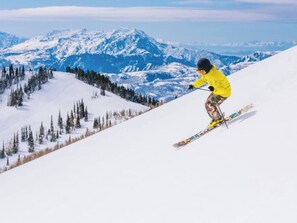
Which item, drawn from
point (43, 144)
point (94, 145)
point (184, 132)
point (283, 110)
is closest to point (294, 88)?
point (283, 110)

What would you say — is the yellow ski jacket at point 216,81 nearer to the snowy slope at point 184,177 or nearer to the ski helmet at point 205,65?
the ski helmet at point 205,65

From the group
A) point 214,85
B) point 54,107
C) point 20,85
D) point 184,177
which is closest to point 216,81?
point 214,85

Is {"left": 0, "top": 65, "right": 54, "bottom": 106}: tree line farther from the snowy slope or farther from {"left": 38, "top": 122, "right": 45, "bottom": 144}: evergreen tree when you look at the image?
the snowy slope

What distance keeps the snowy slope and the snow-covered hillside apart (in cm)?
12911

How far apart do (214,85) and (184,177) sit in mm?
4867

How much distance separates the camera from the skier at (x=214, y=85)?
1269 centimetres

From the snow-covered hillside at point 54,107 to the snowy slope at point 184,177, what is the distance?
12911 cm

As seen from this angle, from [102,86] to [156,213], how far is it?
596ft

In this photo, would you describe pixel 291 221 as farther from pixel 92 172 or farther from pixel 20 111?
pixel 20 111

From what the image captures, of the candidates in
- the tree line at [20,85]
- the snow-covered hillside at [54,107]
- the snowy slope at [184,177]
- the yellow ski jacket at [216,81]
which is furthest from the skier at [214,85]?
the tree line at [20,85]

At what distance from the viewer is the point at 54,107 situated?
170125 millimetres

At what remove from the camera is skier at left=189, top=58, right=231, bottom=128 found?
41.6 ft

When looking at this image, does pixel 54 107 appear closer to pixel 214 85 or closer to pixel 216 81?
pixel 214 85

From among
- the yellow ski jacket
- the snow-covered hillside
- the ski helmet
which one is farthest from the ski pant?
the snow-covered hillside
